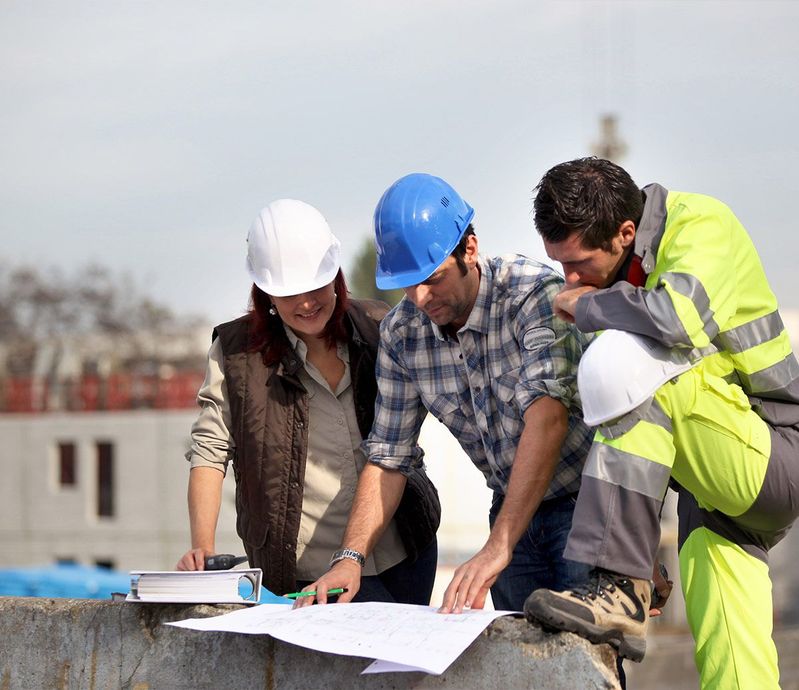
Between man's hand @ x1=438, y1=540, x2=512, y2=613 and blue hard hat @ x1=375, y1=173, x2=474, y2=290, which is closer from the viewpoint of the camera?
man's hand @ x1=438, y1=540, x2=512, y2=613

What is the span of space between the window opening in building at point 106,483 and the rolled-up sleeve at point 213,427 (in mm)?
37015

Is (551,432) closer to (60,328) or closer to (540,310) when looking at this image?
(540,310)

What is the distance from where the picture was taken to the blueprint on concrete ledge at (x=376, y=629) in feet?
10.1

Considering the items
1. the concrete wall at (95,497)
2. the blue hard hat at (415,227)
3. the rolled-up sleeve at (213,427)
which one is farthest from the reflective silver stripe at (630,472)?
the concrete wall at (95,497)

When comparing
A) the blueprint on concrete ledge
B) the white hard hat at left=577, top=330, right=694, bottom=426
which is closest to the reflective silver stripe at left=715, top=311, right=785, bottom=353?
the white hard hat at left=577, top=330, right=694, bottom=426

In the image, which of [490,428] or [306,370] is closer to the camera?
[490,428]

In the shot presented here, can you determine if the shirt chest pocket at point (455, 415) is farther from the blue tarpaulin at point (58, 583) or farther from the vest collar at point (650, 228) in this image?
the blue tarpaulin at point (58, 583)

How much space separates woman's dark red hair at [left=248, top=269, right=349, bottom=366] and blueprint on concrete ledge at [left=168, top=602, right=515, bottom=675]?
1065 mm

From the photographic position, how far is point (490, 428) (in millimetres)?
3916

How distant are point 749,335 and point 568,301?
51 cm

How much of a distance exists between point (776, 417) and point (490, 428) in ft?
2.85

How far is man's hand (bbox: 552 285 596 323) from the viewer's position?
3.37 meters

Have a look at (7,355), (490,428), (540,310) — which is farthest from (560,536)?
(7,355)

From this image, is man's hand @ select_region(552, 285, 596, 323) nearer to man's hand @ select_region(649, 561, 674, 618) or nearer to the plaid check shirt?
the plaid check shirt
